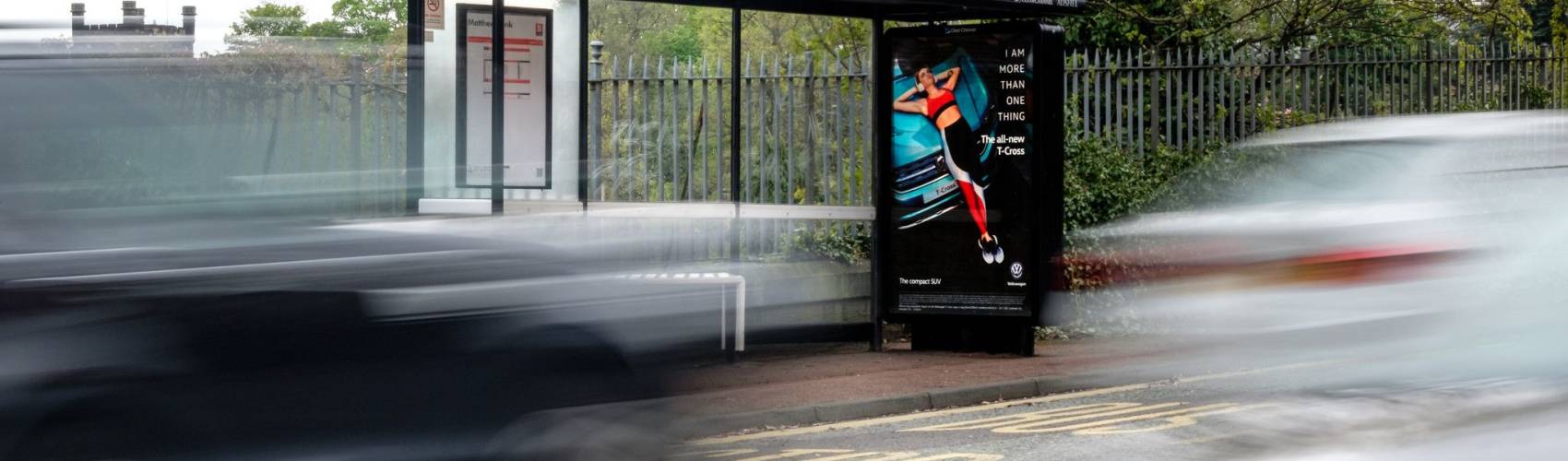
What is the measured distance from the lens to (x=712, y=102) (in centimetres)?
1136

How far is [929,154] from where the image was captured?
1139 centimetres

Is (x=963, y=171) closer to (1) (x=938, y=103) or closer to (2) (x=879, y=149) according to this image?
(1) (x=938, y=103)

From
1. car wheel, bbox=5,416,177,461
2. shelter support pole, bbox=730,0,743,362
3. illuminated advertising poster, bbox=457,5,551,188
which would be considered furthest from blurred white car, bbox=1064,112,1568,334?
shelter support pole, bbox=730,0,743,362

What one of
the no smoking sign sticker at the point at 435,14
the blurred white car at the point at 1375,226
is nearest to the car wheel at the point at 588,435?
the blurred white car at the point at 1375,226

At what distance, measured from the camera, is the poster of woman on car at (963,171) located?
11109 millimetres

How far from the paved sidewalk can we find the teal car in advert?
1120 millimetres

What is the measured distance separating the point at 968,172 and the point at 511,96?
11.7ft

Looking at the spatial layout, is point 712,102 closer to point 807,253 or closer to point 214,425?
point 807,253

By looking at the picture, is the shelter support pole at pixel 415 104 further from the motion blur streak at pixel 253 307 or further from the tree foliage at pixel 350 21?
the motion blur streak at pixel 253 307

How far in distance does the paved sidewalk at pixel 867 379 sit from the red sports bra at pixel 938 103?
1.82m

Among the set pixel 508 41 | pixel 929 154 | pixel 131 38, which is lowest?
pixel 929 154

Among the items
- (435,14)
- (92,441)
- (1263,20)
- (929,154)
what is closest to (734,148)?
(929,154)

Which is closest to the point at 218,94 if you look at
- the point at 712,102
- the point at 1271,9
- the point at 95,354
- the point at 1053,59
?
the point at 95,354

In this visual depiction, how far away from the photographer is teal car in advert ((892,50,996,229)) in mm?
11203
